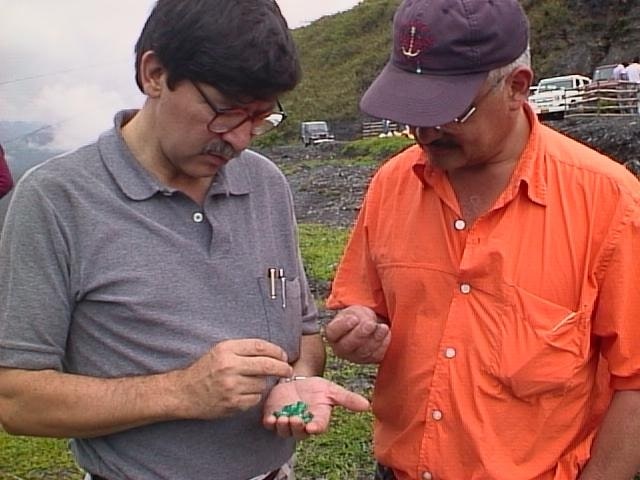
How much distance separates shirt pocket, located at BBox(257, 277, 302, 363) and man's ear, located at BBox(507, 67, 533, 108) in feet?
2.52

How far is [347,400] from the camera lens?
8.72ft

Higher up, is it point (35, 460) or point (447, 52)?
point (447, 52)

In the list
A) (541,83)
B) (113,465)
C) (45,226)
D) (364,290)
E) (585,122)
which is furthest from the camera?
(541,83)

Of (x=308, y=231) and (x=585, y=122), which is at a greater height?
(x=308, y=231)

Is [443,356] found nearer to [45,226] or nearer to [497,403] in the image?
[497,403]

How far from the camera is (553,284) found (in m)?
2.58

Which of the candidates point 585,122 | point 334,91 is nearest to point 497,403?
point 585,122

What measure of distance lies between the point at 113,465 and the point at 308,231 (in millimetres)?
10974

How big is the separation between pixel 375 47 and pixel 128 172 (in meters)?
42.1

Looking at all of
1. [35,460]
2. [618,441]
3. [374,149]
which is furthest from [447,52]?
[374,149]

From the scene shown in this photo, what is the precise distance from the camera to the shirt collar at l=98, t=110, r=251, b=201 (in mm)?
2494

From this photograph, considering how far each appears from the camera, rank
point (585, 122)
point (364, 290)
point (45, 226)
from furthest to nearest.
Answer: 1. point (585, 122)
2. point (364, 290)
3. point (45, 226)

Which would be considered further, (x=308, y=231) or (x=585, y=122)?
(x=585, y=122)

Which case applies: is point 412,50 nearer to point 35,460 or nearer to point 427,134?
point 427,134
